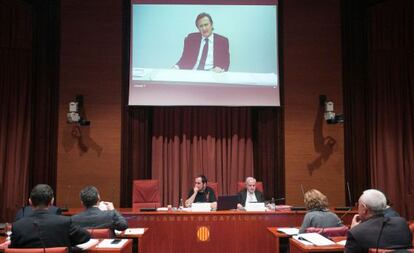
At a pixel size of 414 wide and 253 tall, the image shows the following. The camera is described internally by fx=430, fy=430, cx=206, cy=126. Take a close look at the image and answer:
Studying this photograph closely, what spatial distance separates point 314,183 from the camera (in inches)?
295

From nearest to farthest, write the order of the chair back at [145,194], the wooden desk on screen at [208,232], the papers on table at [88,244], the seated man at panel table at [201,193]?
the papers on table at [88,244], the wooden desk on screen at [208,232], the seated man at panel table at [201,193], the chair back at [145,194]

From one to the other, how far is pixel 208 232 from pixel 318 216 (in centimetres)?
197

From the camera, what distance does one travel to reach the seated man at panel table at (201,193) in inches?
246

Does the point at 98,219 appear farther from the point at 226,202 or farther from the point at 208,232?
the point at 226,202

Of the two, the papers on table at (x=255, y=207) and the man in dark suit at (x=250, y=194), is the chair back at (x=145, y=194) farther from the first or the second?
the papers on table at (x=255, y=207)

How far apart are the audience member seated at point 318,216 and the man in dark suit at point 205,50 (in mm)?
3613

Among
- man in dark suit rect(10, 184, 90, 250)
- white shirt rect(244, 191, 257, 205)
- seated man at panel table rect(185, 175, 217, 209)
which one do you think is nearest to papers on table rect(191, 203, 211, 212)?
seated man at panel table rect(185, 175, 217, 209)

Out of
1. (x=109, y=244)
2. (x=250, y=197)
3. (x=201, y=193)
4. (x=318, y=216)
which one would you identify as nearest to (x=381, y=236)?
(x=318, y=216)

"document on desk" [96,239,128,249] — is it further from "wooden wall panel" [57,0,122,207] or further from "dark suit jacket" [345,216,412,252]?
"wooden wall panel" [57,0,122,207]

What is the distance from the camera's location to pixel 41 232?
3020 millimetres

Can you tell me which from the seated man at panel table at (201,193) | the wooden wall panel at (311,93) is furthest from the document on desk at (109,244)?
the wooden wall panel at (311,93)

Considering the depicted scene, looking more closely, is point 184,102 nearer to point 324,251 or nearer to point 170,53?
point 170,53

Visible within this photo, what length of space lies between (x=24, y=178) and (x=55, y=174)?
0.49 metres

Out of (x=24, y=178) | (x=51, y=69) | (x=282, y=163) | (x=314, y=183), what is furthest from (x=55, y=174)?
(x=314, y=183)
